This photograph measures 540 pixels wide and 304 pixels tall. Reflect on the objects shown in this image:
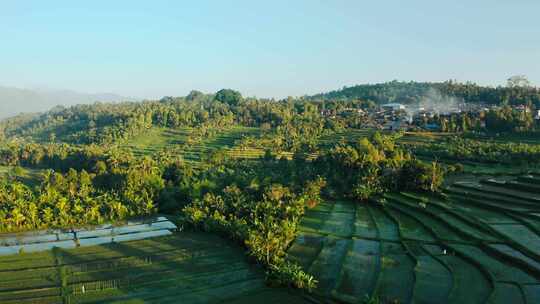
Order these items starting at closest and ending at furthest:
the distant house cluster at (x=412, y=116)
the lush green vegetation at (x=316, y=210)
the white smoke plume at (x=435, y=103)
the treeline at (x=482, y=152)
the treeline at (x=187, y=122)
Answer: the lush green vegetation at (x=316, y=210) < the treeline at (x=482, y=152) < the distant house cluster at (x=412, y=116) < the treeline at (x=187, y=122) < the white smoke plume at (x=435, y=103)

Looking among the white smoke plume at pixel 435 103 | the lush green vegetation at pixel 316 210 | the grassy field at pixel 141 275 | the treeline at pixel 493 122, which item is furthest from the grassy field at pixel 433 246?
the white smoke plume at pixel 435 103

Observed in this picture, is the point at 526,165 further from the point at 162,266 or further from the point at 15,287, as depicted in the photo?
the point at 15,287

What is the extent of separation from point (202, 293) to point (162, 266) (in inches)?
193

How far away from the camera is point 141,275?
2431 cm

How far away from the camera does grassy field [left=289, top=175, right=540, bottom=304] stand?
65.0 ft

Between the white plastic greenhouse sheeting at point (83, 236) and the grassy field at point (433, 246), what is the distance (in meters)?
11.6

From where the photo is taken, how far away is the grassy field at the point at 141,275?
70.6 ft

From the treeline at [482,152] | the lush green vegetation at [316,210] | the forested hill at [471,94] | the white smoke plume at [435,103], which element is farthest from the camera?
the white smoke plume at [435,103]

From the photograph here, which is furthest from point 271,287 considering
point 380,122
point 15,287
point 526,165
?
point 380,122

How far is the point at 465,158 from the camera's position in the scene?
1736 inches

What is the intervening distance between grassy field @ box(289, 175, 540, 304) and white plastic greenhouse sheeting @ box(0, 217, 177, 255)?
38.0 feet

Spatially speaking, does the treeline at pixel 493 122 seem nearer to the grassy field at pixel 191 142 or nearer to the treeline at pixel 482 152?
the treeline at pixel 482 152

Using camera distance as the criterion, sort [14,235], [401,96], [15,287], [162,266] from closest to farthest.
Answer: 1. [15,287]
2. [162,266]
3. [14,235]
4. [401,96]

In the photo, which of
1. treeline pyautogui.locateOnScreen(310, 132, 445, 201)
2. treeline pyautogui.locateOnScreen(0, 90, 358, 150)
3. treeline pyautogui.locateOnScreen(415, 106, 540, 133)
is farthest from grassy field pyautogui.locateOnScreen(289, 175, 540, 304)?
treeline pyautogui.locateOnScreen(0, 90, 358, 150)
